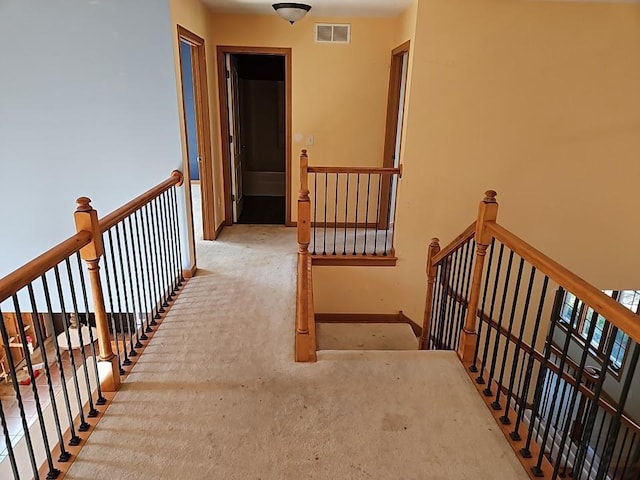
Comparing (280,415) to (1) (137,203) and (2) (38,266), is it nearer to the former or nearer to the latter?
(2) (38,266)

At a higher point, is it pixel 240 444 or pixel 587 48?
pixel 587 48

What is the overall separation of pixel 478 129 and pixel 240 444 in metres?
3.52

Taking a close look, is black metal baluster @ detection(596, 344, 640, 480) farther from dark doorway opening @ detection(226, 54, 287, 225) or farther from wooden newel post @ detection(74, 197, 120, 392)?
dark doorway opening @ detection(226, 54, 287, 225)

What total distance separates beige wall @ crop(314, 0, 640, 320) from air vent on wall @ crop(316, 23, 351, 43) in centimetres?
116

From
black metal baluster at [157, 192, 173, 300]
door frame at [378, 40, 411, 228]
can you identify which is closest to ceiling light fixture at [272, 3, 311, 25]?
door frame at [378, 40, 411, 228]

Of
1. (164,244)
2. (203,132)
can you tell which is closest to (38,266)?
(164,244)

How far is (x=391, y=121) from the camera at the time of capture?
512 centimetres

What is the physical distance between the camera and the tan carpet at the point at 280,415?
6.53 feet

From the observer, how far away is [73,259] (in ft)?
13.2

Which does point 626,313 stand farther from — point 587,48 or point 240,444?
point 587,48

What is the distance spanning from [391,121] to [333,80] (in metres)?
0.80

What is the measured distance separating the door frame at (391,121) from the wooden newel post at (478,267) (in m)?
2.65

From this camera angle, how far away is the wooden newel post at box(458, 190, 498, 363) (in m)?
2.49

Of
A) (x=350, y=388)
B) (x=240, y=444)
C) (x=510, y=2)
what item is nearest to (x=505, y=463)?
(x=350, y=388)
